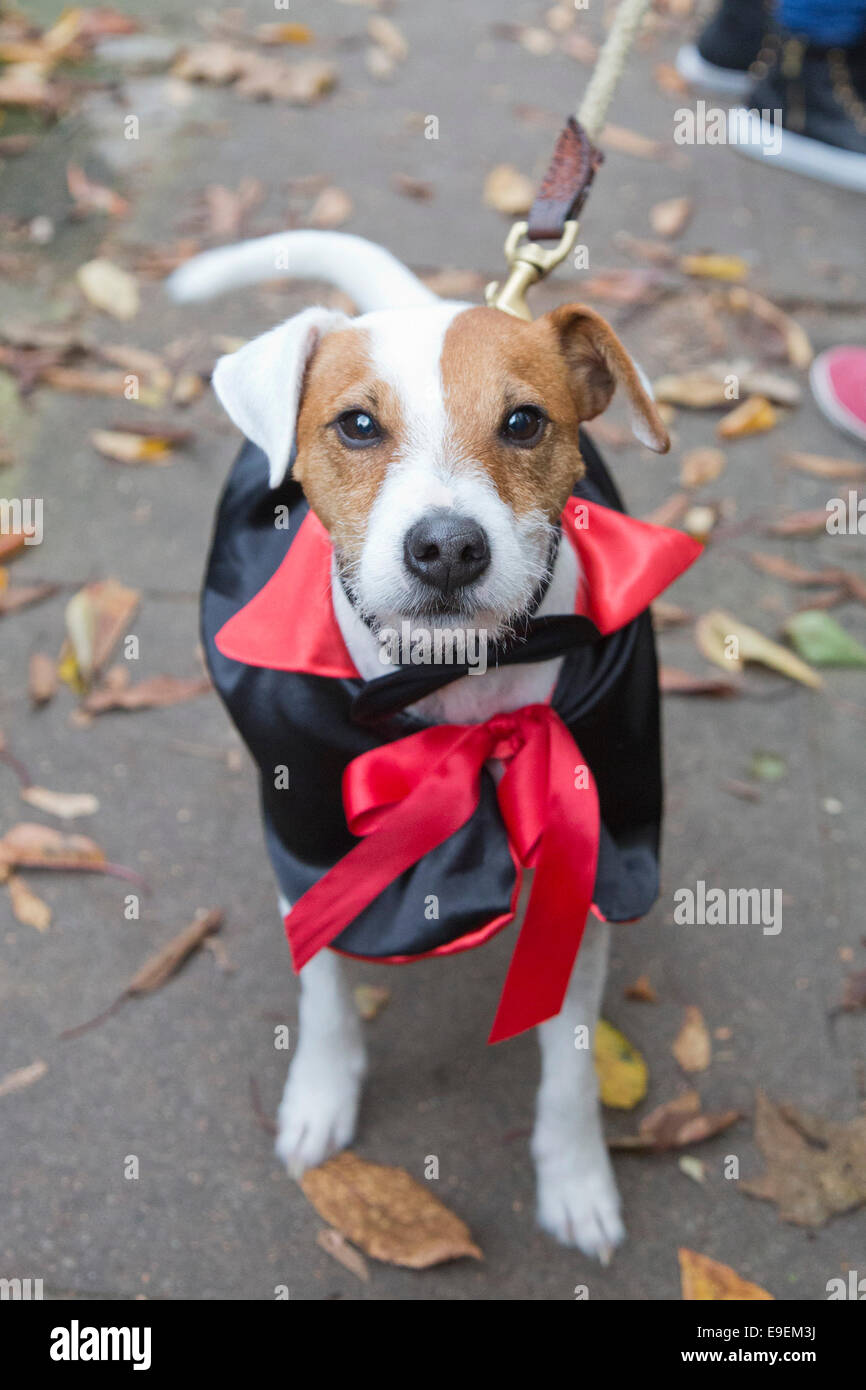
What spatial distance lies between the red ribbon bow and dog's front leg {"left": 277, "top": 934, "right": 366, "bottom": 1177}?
31cm

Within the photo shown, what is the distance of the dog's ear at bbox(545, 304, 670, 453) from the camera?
180 cm

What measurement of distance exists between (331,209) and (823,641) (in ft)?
9.07

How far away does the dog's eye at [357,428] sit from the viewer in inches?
68.4

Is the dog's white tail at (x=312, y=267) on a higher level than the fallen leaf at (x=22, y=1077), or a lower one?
higher

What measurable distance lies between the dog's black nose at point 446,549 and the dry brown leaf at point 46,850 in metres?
1.51

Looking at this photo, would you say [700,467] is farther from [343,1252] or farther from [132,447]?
[343,1252]

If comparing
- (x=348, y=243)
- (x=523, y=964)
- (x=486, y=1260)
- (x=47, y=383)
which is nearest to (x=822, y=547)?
(x=348, y=243)

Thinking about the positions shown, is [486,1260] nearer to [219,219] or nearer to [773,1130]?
[773,1130]

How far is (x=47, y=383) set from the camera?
12.9 feet

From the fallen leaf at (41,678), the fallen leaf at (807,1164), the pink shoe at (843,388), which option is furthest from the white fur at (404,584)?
the pink shoe at (843,388)

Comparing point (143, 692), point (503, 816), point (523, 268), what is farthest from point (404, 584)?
point (143, 692)

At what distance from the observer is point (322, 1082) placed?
233 centimetres

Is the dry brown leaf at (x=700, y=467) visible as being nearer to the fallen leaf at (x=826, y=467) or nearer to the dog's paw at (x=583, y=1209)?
the fallen leaf at (x=826, y=467)
